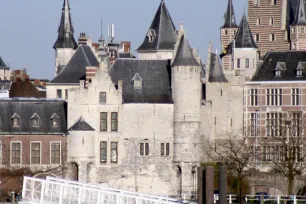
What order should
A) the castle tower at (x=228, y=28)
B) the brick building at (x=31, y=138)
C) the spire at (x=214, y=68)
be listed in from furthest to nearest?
the castle tower at (x=228, y=28) < the spire at (x=214, y=68) < the brick building at (x=31, y=138)

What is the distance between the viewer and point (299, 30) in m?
135

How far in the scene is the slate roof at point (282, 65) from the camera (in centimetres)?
11988

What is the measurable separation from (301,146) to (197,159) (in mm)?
7713

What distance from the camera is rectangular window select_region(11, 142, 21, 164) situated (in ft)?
346

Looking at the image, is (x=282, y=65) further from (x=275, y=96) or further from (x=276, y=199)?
(x=276, y=199)

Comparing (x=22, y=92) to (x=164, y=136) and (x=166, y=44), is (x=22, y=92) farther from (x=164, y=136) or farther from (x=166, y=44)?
(x=164, y=136)

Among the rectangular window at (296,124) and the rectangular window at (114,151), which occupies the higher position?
the rectangular window at (296,124)

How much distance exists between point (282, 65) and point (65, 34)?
17.3 m

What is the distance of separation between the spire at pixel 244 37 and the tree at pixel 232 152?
9.75 metres

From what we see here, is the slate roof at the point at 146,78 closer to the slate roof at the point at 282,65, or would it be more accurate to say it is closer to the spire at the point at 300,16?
the slate roof at the point at 282,65

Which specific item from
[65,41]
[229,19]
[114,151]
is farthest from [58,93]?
[229,19]

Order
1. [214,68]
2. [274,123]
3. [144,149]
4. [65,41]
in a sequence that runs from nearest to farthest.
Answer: [144,149], [214,68], [274,123], [65,41]

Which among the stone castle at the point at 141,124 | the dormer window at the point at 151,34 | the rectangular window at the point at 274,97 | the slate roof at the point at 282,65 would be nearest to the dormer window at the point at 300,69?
the slate roof at the point at 282,65

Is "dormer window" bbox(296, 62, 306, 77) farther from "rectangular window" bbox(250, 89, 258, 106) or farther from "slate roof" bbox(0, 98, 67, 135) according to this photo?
"slate roof" bbox(0, 98, 67, 135)
